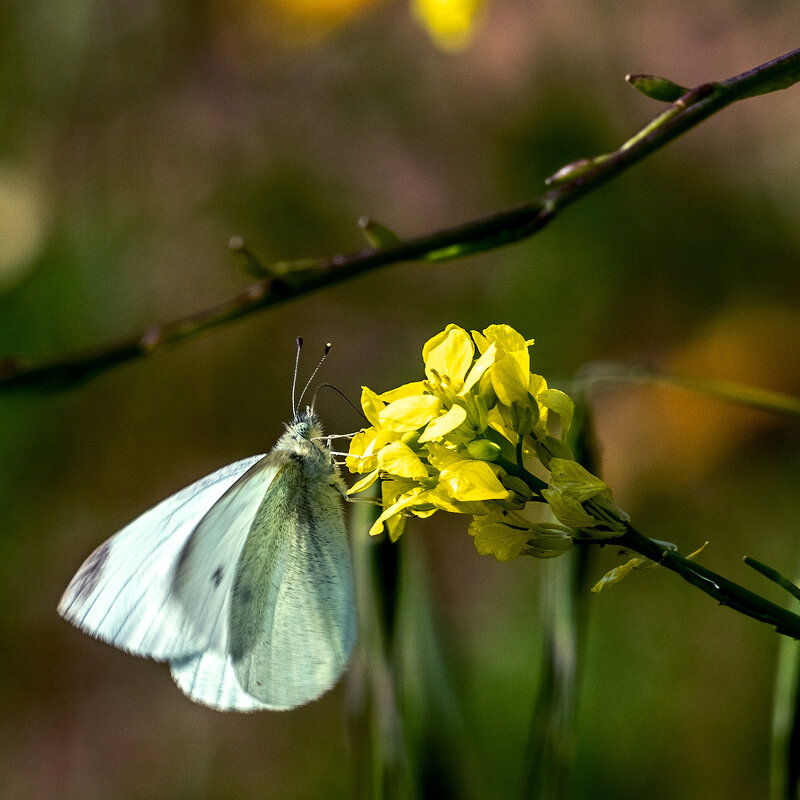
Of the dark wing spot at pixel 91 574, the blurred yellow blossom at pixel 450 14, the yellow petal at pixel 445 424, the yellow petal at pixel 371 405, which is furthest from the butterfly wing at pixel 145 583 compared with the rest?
the blurred yellow blossom at pixel 450 14

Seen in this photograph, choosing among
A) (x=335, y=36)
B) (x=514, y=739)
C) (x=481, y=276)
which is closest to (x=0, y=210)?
(x=335, y=36)

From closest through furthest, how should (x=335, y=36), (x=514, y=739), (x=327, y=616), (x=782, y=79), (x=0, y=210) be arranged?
(x=782, y=79)
(x=327, y=616)
(x=514, y=739)
(x=0, y=210)
(x=335, y=36)

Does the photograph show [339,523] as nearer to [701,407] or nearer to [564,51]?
[701,407]

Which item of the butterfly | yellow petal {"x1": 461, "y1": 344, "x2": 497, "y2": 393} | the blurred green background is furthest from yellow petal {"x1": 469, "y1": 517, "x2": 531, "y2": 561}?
the blurred green background

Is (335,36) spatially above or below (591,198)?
above

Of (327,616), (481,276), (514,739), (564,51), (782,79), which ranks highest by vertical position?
(564,51)

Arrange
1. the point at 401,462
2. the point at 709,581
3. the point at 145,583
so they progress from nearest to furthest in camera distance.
A: the point at 709,581 → the point at 401,462 → the point at 145,583

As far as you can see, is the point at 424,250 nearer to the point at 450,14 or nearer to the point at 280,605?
the point at 280,605

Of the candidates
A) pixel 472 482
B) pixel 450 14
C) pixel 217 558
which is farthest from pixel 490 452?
pixel 450 14
